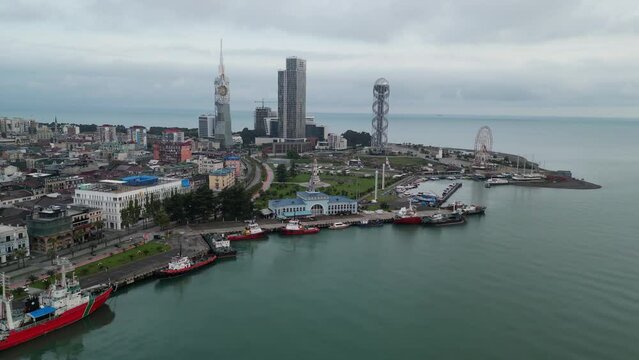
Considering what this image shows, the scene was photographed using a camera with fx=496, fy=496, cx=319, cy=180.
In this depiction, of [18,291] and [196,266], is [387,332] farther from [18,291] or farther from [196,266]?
[18,291]

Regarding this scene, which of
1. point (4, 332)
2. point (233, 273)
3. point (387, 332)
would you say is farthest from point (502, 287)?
point (4, 332)

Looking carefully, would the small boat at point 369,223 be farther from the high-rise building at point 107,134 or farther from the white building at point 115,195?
the high-rise building at point 107,134

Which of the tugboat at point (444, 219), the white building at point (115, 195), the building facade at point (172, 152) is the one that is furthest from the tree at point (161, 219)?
the building facade at point (172, 152)

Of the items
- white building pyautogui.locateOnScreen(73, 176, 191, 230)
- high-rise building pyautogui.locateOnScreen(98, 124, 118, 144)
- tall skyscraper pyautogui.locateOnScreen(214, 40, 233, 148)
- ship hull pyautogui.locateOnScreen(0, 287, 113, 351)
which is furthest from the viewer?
high-rise building pyautogui.locateOnScreen(98, 124, 118, 144)

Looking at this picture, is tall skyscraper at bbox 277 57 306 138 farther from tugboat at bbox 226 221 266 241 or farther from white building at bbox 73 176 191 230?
tugboat at bbox 226 221 266 241

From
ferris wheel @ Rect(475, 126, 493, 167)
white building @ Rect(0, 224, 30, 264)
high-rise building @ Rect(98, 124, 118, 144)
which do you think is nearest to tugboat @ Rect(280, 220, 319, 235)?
white building @ Rect(0, 224, 30, 264)

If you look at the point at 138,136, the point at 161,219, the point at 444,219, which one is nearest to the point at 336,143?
the point at 138,136

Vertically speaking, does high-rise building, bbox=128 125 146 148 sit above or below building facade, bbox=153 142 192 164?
above
